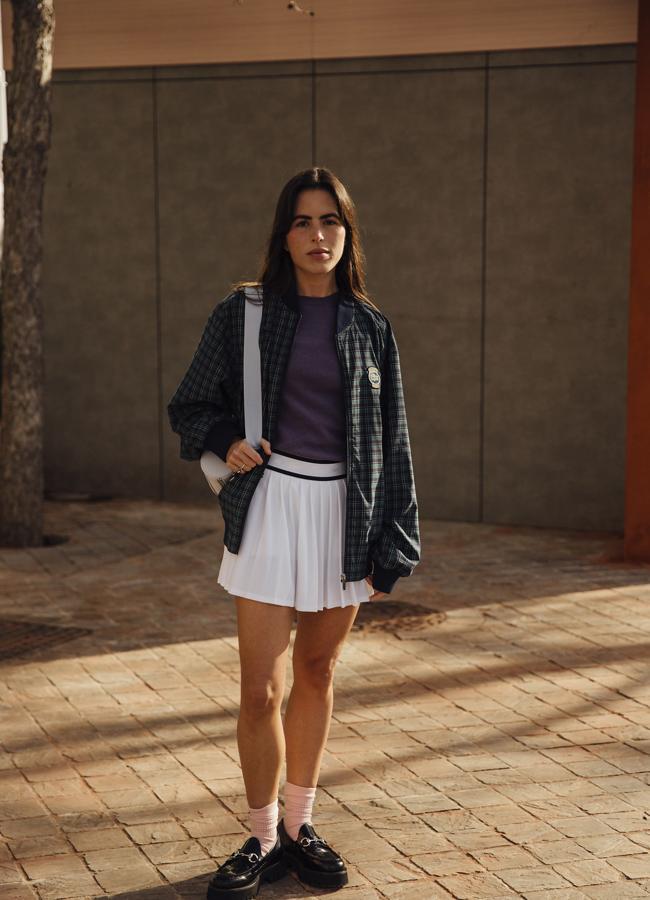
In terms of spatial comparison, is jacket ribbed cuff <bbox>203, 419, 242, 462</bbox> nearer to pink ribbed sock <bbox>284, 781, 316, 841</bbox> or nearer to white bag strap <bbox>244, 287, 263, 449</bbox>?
white bag strap <bbox>244, 287, 263, 449</bbox>

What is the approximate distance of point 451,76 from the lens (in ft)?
35.4

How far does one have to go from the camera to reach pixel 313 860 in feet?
14.7

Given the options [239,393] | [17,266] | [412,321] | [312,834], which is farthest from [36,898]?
[412,321]

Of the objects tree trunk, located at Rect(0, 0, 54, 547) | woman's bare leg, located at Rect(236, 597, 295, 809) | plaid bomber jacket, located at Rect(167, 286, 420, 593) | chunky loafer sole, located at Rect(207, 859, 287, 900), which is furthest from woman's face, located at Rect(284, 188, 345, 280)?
tree trunk, located at Rect(0, 0, 54, 547)

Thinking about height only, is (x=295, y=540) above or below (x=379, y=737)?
above

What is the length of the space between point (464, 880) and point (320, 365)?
1708 millimetres

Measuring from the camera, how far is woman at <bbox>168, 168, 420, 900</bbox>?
4.33 metres

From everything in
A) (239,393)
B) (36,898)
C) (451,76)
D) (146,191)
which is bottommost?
(36,898)

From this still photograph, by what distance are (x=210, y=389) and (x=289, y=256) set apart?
0.50m

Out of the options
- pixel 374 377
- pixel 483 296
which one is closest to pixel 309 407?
pixel 374 377

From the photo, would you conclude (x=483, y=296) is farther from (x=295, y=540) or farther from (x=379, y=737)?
(x=295, y=540)

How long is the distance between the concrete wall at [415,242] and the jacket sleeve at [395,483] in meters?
6.39

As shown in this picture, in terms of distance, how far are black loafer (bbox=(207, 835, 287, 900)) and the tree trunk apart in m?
5.90

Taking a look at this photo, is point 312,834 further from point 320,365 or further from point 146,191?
point 146,191
